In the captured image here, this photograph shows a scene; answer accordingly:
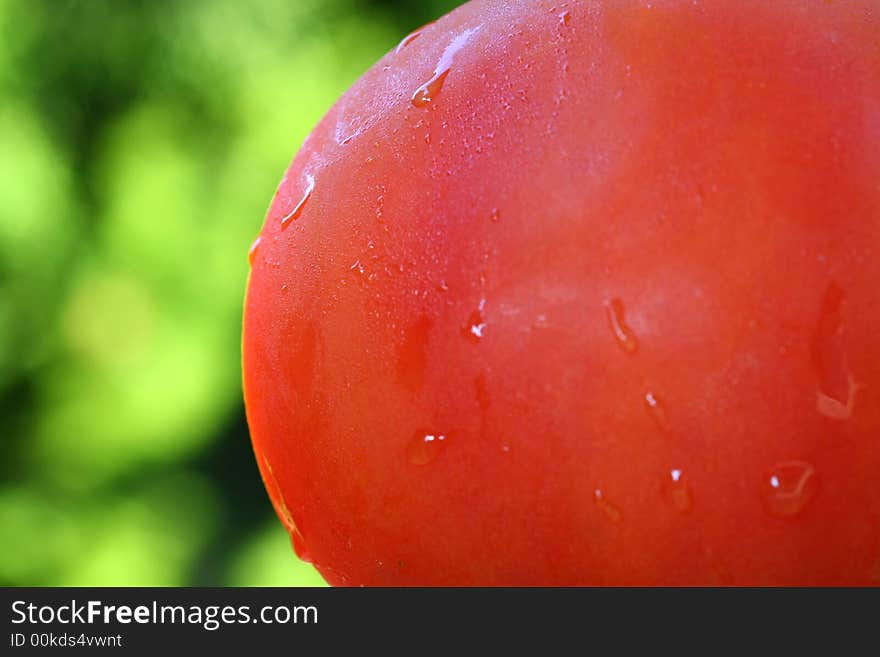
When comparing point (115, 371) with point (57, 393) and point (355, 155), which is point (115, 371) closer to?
point (57, 393)

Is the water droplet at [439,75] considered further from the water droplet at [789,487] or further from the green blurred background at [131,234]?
the green blurred background at [131,234]

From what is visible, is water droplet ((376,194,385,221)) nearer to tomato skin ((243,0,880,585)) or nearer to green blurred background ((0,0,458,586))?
tomato skin ((243,0,880,585))

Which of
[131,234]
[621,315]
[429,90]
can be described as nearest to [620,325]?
[621,315]

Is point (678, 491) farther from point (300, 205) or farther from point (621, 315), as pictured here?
point (300, 205)

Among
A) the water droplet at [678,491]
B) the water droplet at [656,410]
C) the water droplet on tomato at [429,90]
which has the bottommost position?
the water droplet at [678,491]

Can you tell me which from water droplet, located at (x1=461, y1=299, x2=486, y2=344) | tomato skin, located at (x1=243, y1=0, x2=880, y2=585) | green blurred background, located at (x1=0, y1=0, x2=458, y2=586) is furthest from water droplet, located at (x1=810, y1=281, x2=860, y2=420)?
green blurred background, located at (x1=0, y1=0, x2=458, y2=586)

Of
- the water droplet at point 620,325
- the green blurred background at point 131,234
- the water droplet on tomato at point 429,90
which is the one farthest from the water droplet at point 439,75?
the green blurred background at point 131,234
